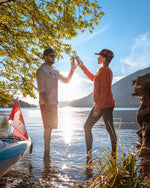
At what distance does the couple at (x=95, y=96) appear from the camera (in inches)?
170

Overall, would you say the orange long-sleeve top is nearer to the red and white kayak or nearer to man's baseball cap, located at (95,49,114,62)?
man's baseball cap, located at (95,49,114,62)

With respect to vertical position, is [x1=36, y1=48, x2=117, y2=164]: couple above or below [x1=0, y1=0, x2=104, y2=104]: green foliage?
below

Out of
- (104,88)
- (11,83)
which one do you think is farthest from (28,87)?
(104,88)

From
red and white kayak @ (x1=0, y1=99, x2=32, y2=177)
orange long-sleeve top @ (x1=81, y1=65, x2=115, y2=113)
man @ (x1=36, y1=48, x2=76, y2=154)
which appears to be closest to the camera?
red and white kayak @ (x1=0, y1=99, x2=32, y2=177)

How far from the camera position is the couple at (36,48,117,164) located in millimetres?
4312

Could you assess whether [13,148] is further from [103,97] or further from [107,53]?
[107,53]

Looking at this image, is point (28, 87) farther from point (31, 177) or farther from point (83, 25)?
point (31, 177)

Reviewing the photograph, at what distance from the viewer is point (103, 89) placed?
169 inches

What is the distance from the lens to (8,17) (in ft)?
26.1

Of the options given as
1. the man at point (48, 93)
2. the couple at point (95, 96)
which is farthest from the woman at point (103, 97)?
the man at point (48, 93)

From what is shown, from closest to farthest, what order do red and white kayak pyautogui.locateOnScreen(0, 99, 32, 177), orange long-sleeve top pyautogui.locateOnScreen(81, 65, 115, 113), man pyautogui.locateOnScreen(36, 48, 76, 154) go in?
red and white kayak pyautogui.locateOnScreen(0, 99, 32, 177)
orange long-sleeve top pyautogui.locateOnScreen(81, 65, 115, 113)
man pyautogui.locateOnScreen(36, 48, 76, 154)

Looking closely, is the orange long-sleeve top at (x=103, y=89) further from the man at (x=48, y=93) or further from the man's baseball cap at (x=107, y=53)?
the man at (x=48, y=93)

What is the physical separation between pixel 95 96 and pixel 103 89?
0.30 m

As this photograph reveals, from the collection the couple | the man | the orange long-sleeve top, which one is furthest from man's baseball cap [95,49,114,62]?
the man
